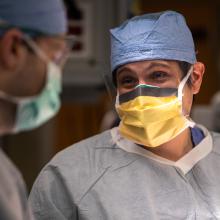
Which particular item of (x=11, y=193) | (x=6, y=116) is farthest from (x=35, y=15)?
(x=11, y=193)

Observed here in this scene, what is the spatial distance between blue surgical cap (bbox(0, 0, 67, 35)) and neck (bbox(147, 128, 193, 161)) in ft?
1.82

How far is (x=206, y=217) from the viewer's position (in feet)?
5.13

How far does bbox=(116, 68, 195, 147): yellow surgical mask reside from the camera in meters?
1.58

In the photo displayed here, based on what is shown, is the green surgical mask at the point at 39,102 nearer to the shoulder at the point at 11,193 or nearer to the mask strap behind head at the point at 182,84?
the shoulder at the point at 11,193

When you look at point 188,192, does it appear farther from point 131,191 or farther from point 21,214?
point 21,214

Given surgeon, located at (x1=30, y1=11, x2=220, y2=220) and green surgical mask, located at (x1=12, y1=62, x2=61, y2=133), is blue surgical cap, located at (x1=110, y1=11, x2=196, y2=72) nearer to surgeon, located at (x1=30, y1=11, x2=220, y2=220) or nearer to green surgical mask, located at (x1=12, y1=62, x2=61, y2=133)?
surgeon, located at (x1=30, y1=11, x2=220, y2=220)

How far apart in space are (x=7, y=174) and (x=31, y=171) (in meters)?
2.04

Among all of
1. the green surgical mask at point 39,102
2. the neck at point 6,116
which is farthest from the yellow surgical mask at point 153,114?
the neck at point 6,116

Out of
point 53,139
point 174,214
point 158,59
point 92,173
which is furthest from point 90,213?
point 53,139

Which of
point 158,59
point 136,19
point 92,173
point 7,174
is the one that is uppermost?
point 136,19

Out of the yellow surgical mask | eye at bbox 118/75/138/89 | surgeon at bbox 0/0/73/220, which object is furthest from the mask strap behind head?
surgeon at bbox 0/0/73/220

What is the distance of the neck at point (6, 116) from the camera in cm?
117

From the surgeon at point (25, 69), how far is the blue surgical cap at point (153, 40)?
→ 389 mm

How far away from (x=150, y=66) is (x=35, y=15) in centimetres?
50
